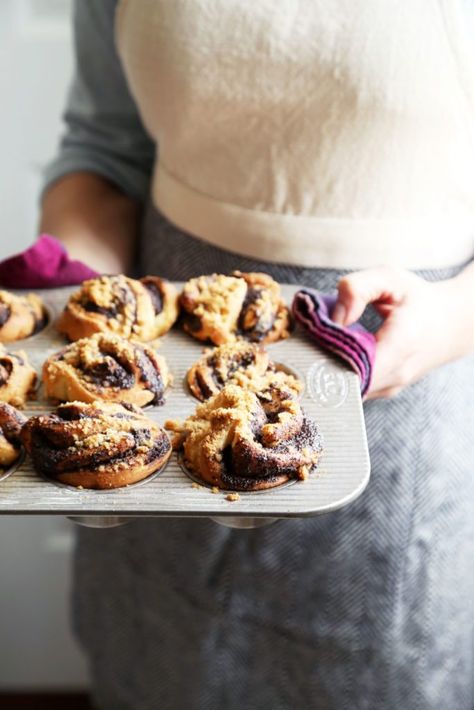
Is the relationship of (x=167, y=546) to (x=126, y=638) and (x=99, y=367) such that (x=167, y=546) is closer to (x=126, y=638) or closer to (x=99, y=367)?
(x=126, y=638)

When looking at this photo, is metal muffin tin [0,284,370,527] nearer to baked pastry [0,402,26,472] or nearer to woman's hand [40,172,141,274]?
baked pastry [0,402,26,472]

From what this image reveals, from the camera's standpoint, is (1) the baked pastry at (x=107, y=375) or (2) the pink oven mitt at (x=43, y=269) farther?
(2) the pink oven mitt at (x=43, y=269)

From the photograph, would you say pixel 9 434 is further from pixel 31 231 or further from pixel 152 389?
pixel 31 231

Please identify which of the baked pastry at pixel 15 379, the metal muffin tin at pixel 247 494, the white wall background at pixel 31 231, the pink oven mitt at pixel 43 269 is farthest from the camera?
the white wall background at pixel 31 231

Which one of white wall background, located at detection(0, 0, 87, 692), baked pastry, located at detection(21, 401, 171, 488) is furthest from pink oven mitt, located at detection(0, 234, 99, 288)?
white wall background, located at detection(0, 0, 87, 692)

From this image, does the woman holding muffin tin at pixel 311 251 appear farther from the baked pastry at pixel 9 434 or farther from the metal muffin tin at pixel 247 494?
the baked pastry at pixel 9 434

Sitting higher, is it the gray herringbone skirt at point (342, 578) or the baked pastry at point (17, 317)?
the baked pastry at point (17, 317)

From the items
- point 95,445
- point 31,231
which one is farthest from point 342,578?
point 31,231

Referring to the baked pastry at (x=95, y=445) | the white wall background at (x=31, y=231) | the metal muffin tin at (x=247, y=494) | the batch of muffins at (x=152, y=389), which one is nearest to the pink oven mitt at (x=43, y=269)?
the batch of muffins at (x=152, y=389)
